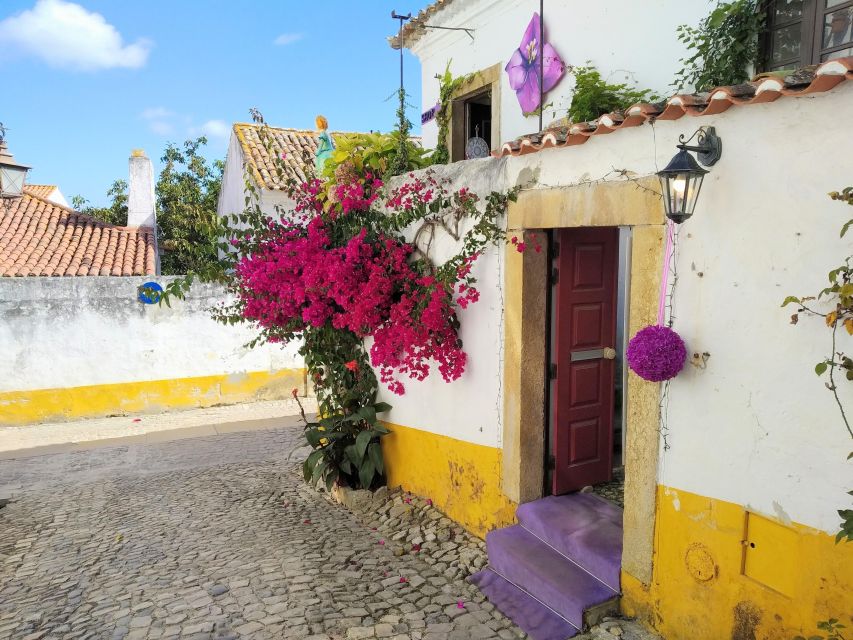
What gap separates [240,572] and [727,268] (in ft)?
13.8

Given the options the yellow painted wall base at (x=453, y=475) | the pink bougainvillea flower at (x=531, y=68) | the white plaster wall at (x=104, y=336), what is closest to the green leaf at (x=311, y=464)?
the yellow painted wall base at (x=453, y=475)

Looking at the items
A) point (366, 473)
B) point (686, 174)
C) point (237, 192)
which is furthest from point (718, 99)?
point (237, 192)

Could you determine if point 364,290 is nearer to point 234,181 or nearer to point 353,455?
point 353,455

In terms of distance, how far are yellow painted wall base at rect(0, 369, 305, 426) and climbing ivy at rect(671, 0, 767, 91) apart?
31.0 feet

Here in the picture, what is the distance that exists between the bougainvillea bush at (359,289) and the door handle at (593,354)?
95 cm

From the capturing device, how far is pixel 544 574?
13.6 feet

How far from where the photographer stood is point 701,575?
3357 millimetres

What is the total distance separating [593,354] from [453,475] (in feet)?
5.51

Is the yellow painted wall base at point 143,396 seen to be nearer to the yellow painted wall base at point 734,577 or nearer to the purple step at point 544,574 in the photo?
the purple step at point 544,574

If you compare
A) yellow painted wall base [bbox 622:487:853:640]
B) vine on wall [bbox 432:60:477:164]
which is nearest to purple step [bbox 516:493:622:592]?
yellow painted wall base [bbox 622:487:853:640]

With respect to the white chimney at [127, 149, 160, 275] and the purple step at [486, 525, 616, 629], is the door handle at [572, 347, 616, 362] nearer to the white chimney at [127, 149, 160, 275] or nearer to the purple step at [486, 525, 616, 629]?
the purple step at [486, 525, 616, 629]

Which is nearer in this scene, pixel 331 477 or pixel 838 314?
pixel 838 314

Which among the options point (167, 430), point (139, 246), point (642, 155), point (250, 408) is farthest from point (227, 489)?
point (139, 246)

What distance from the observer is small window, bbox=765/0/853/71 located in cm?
445
